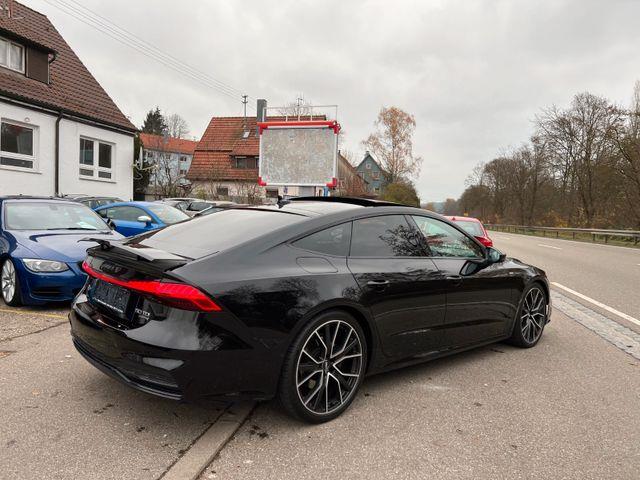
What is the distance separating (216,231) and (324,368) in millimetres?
1241

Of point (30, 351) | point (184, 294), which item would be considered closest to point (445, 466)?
point (184, 294)

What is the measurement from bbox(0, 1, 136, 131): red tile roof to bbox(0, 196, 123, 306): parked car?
34.0ft

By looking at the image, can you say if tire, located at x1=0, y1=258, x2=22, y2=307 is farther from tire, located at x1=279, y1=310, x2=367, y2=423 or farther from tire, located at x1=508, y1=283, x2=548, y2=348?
tire, located at x1=508, y1=283, x2=548, y2=348

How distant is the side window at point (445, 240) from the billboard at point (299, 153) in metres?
8.37

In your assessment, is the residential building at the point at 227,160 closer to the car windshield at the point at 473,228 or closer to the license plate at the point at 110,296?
the car windshield at the point at 473,228

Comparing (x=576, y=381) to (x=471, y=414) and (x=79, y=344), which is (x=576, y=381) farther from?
(x=79, y=344)

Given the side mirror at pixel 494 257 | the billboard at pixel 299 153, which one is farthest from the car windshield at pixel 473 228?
the side mirror at pixel 494 257

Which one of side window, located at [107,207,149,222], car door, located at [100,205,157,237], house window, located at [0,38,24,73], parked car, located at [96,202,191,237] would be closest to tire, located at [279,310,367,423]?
parked car, located at [96,202,191,237]

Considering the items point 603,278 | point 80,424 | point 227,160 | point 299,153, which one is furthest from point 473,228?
point 227,160

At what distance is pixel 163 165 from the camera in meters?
35.8

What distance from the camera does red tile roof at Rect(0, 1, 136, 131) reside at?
15422 millimetres

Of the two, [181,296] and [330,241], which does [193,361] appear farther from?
[330,241]

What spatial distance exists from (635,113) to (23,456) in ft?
112

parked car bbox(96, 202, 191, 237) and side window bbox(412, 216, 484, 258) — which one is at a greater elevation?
side window bbox(412, 216, 484, 258)
